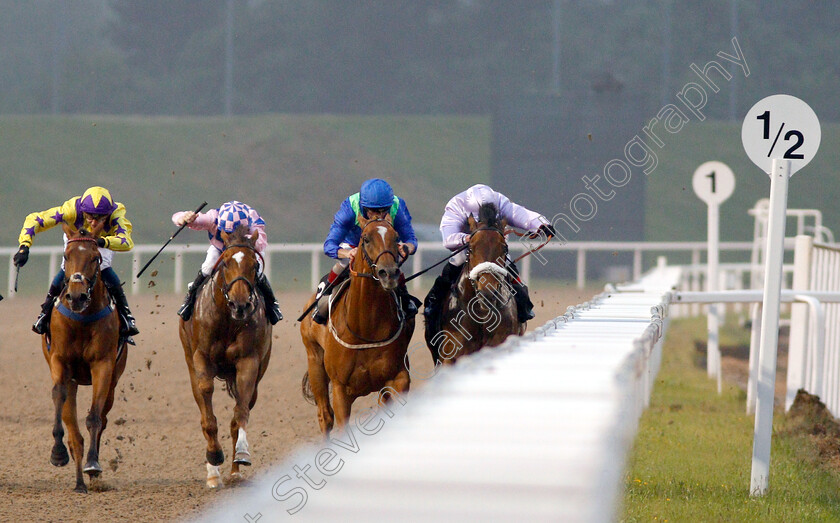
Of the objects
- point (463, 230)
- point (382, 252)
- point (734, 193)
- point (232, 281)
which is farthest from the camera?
point (734, 193)

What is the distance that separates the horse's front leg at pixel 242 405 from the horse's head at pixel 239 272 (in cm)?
37

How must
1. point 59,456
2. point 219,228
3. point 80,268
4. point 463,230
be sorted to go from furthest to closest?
point 59,456 < point 219,228 < point 463,230 < point 80,268

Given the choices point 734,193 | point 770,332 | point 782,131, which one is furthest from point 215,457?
point 734,193

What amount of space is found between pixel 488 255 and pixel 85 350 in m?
2.47

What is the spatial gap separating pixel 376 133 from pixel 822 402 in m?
31.8

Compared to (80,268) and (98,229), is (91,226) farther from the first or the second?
(80,268)

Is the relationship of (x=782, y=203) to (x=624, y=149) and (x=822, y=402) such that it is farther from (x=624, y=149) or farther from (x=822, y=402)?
(x=624, y=149)

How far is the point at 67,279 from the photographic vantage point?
622 centimetres

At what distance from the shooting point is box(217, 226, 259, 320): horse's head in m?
6.27

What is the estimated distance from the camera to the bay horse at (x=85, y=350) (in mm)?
6324

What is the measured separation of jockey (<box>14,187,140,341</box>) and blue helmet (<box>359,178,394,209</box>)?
4.92 ft

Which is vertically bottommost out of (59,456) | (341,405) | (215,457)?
(59,456)

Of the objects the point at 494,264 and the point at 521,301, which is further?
the point at 521,301

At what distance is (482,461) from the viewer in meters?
2.13
